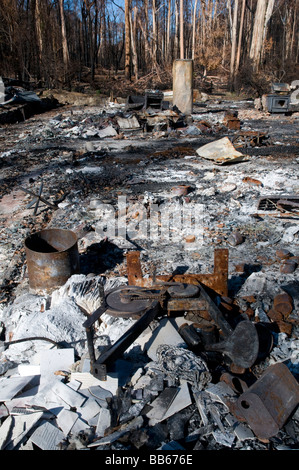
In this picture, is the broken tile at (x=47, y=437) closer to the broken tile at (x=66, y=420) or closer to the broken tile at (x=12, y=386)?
the broken tile at (x=66, y=420)

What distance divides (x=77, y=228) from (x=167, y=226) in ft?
4.62

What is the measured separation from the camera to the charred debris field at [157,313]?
2.24 meters

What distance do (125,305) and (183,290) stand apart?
53cm

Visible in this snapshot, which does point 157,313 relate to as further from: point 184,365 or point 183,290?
point 184,365

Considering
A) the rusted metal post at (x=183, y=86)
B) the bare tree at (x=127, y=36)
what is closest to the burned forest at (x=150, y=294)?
the rusted metal post at (x=183, y=86)

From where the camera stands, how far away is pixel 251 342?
2688 mm

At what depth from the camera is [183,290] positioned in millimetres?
3133

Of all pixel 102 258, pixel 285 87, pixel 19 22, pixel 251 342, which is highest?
pixel 19 22

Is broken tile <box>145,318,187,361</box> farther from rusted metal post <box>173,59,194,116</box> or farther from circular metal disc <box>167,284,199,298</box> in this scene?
rusted metal post <box>173,59,194,116</box>

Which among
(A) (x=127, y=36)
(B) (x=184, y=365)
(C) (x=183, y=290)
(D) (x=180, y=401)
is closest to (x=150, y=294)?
(C) (x=183, y=290)

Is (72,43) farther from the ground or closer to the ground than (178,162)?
farther from the ground
